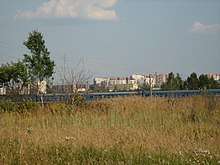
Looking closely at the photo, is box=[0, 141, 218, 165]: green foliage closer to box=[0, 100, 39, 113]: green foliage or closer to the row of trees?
box=[0, 100, 39, 113]: green foliage

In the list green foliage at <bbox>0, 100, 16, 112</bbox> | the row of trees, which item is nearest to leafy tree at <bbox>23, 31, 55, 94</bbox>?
the row of trees

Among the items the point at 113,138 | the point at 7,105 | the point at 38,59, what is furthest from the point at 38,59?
the point at 113,138

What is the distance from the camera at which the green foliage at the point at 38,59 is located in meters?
25.4

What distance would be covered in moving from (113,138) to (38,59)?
19.8 metres

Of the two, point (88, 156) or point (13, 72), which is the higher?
point (13, 72)

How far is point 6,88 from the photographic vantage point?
1831cm

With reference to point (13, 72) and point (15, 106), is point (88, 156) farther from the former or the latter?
point (13, 72)

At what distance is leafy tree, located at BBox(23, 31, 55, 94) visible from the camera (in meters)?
25.4

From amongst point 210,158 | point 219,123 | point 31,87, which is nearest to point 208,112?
point 219,123

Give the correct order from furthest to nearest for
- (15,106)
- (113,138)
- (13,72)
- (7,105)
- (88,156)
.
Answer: (13,72), (7,105), (15,106), (113,138), (88,156)

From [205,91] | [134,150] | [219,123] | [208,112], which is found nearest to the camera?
[134,150]

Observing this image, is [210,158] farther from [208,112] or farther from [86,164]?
[208,112]

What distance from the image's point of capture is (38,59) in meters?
26.1

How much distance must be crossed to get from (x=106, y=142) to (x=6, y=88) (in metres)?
12.6
